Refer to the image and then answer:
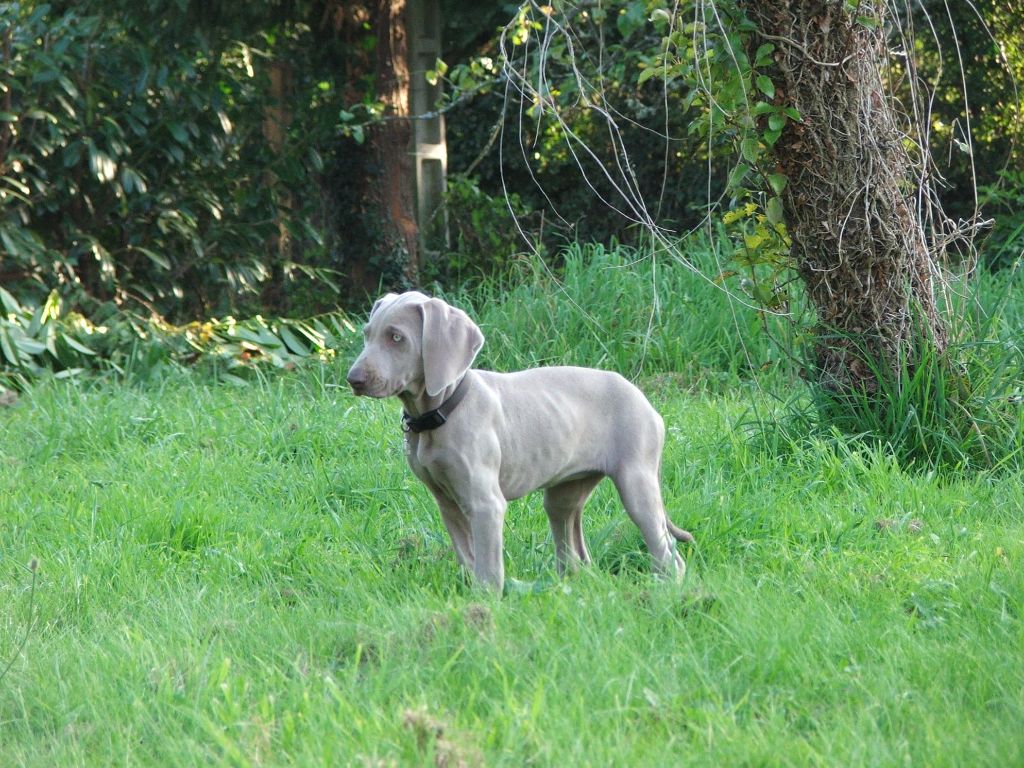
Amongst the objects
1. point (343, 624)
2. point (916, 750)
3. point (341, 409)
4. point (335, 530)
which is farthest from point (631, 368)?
point (916, 750)

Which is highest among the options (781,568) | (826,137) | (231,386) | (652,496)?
(826,137)

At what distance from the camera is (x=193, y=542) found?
194 inches

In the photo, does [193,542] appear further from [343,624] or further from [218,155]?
[218,155]

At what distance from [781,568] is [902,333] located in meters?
1.80

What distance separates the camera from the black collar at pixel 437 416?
154 inches

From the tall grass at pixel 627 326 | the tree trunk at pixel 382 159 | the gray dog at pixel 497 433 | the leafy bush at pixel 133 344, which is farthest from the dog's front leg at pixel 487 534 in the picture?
the tree trunk at pixel 382 159

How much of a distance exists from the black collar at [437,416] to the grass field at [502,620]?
1.95 feet

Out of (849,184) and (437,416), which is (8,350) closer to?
(437,416)

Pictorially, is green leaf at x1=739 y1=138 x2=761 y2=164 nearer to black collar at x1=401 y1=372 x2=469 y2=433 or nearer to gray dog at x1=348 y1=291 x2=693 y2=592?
gray dog at x1=348 y1=291 x2=693 y2=592

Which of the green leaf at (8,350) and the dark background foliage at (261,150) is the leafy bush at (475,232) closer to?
the dark background foliage at (261,150)

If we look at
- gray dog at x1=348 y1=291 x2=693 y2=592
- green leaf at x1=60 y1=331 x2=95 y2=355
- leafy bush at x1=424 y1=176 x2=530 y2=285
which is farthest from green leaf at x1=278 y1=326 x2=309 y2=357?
gray dog at x1=348 y1=291 x2=693 y2=592

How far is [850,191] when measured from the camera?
5.34m

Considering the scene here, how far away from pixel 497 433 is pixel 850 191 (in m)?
2.35

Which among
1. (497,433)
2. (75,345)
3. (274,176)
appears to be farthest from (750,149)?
(274,176)
